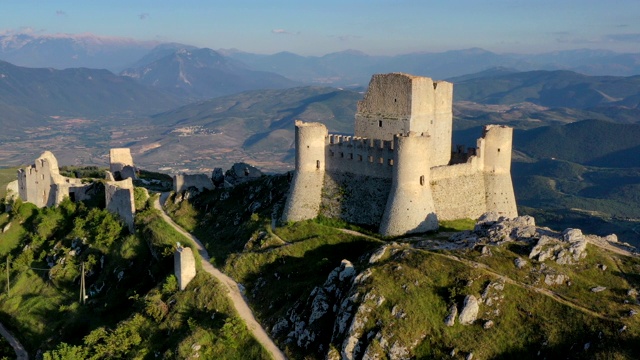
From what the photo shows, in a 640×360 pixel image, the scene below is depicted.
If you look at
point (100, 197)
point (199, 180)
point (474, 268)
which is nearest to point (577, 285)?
point (474, 268)

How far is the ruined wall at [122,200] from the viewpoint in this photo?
5967 centimetres

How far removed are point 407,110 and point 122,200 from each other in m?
31.3

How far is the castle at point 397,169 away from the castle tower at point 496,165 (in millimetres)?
77

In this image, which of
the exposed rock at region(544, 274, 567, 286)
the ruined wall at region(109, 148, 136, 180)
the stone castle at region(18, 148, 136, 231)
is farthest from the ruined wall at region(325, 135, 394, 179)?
the ruined wall at region(109, 148, 136, 180)

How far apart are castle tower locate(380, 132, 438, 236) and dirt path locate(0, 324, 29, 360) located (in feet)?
97.0

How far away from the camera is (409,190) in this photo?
4178 centimetres

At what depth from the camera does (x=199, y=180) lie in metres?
64.0

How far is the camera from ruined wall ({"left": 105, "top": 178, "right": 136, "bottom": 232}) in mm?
59675

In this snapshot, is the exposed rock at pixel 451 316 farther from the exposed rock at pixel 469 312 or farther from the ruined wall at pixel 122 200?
the ruined wall at pixel 122 200

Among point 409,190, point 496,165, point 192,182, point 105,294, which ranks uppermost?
point 496,165

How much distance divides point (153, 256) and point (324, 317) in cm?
2258

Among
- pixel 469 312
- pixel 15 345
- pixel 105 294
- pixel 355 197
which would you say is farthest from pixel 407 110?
pixel 15 345

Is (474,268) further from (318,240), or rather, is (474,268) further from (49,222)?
(49,222)

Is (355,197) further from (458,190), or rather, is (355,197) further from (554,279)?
(554,279)
